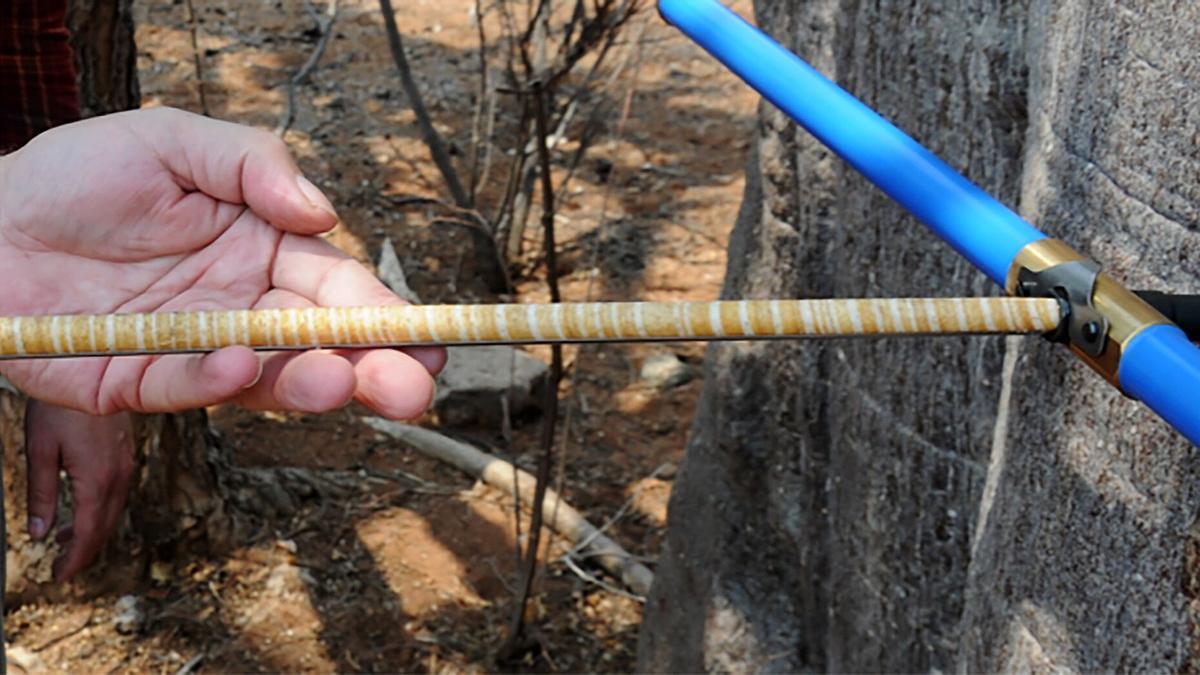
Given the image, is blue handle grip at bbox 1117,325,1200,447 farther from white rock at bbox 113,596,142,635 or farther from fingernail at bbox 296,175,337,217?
white rock at bbox 113,596,142,635

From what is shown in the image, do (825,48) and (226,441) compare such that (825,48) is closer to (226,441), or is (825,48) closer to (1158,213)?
(1158,213)

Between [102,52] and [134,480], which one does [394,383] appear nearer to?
[102,52]

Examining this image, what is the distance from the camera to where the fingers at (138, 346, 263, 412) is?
1.25 meters

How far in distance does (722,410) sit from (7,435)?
1401 millimetres

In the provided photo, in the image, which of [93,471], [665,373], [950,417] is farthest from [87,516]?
[665,373]

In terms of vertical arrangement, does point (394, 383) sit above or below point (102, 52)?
above

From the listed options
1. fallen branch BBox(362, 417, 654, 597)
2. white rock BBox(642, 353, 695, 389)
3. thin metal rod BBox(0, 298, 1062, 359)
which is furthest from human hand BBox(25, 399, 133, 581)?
white rock BBox(642, 353, 695, 389)

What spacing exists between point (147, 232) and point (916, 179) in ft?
2.93

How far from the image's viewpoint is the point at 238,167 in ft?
5.02

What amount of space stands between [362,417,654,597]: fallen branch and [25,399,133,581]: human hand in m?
0.96

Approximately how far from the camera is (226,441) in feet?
11.8

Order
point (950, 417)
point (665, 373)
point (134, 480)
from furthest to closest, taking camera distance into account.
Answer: point (665, 373) < point (134, 480) < point (950, 417)

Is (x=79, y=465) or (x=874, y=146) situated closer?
(x=874, y=146)

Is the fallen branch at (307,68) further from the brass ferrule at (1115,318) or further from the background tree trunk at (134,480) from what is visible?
the brass ferrule at (1115,318)
